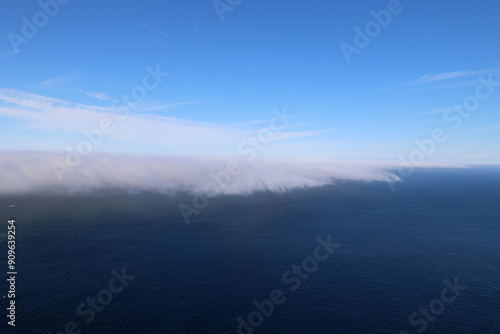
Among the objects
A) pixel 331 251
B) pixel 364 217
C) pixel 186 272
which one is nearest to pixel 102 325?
pixel 186 272

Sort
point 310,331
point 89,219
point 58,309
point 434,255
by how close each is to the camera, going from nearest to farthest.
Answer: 1. point 310,331
2. point 58,309
3. point 434,255
4. point 89,219

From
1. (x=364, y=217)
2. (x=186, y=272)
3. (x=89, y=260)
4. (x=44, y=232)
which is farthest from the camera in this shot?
(x=364, y=217)

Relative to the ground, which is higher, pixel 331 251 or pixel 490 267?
pixel 331 251

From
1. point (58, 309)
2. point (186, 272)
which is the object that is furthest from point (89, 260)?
point (186, 272)

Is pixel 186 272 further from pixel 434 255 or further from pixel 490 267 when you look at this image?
pixel 490 267

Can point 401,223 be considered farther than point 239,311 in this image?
Yes

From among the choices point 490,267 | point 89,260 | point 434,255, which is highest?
point 89,260

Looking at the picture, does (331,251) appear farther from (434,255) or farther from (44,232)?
(44,232)
